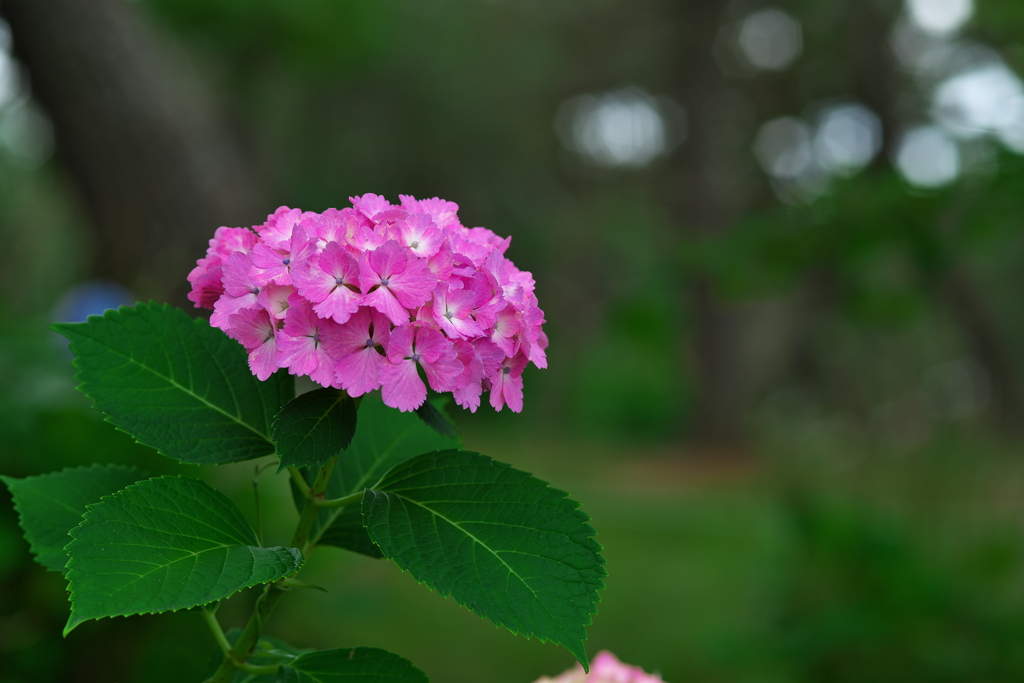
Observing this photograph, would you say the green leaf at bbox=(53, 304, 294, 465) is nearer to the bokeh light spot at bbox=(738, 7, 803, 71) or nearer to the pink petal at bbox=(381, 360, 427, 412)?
the pink petal at bbox=(381, 360, 427, 412)

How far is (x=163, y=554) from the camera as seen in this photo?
0.61m

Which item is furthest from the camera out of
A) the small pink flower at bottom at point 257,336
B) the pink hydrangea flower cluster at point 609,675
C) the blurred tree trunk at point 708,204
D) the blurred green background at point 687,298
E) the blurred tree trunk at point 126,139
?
the blurred tree trunk at point 708,204

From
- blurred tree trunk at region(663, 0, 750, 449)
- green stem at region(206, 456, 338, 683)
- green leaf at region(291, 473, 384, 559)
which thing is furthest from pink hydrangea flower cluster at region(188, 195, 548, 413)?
blurred tree trunk at region(663, 0, 750, 449)

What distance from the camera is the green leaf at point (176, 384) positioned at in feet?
2.35

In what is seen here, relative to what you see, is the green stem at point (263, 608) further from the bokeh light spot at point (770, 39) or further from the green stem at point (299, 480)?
the bokeh light spot at point (770, 39)

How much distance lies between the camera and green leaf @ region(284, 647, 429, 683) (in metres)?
0.70

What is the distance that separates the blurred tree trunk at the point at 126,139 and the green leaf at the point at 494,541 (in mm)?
2708

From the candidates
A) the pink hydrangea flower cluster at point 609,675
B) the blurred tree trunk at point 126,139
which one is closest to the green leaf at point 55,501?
the pink hydrangea flower cluster at point 609,675

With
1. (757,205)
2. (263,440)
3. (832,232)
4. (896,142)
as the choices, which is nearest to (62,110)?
(832,232)

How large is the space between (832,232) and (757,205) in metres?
9.74

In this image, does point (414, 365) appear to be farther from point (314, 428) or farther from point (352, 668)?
point (352, 668)

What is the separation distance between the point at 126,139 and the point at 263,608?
2.97 meters

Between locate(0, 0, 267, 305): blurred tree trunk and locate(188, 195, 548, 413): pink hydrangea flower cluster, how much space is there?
8.68 ft

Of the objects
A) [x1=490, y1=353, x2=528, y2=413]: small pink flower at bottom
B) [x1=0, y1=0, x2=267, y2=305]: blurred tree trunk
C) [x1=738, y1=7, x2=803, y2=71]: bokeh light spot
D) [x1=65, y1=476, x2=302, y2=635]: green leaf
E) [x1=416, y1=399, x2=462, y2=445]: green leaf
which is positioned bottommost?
[x1=65, y1=476, x2=302, y2=635]: green leaf
